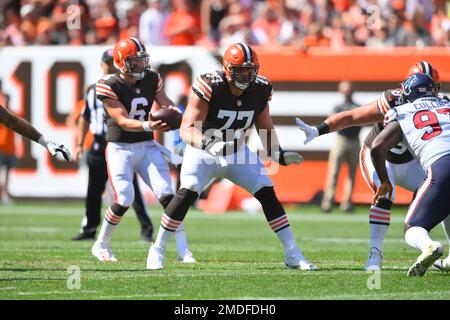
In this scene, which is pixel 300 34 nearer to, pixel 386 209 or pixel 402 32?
pixel 402 32

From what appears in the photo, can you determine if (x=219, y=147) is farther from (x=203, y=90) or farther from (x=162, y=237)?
(x=162, y=237)

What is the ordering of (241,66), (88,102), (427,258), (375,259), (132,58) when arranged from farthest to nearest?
(88,102) → (132,58) → (375,259) → (241,66) → (427,258)

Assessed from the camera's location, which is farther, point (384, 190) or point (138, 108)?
point (138, 108)

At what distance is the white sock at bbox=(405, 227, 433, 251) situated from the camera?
673 centimetres

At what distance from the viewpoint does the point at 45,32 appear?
17203mm

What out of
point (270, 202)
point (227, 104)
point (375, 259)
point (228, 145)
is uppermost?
point (227, 104)

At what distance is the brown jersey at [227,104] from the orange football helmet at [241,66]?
0.36 ft

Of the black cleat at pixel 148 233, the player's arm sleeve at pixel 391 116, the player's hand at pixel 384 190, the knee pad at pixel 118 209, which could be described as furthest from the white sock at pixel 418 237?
the black cleat at pixel 148 233

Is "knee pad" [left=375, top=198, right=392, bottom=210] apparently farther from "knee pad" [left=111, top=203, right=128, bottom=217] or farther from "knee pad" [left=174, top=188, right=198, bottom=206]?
"knee pad" [left=111, top=203, right=128, bottom=217]

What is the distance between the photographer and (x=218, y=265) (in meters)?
8.14

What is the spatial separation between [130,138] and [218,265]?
4.91 ft

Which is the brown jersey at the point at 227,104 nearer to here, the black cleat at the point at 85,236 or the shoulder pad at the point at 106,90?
the shoulder pad at the point at 106,90

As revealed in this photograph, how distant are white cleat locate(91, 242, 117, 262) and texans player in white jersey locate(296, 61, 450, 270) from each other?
2.19 m

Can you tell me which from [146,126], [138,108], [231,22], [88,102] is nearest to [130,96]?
[138,108]
